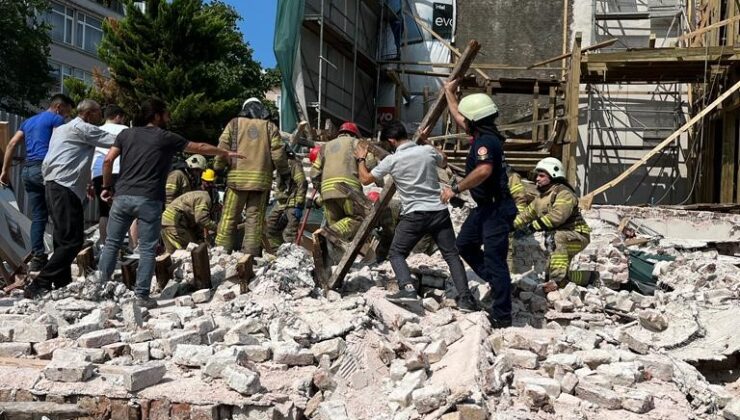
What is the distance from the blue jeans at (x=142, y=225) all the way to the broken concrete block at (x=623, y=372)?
3305mm

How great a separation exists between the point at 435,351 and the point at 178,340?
160 centimetres

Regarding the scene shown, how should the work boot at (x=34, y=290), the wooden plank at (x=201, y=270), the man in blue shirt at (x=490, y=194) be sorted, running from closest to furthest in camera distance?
the man in blue shirt at (x=490, y=194)
the work boot at (x=34, y=290)
the wooden plank at (x=201, y=270)

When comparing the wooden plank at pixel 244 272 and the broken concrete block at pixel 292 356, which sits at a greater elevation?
the wooden plank at pixel 244 272

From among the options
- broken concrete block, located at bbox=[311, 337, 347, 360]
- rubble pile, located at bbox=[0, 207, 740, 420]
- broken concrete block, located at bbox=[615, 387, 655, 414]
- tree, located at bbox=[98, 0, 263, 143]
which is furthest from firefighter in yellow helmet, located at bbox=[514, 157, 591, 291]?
tree, located at bbox=[98, 0, 263, 143]

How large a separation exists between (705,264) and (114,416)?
6.82m

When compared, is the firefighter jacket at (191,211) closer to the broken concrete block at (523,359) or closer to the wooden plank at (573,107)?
the broken concrete block at (523,359)

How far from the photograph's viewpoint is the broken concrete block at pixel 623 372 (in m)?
4.06

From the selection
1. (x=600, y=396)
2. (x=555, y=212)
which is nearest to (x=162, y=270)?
(x=555, y=212)

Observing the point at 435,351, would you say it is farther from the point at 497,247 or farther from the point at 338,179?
the point at 338,179

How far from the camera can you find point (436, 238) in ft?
17.7

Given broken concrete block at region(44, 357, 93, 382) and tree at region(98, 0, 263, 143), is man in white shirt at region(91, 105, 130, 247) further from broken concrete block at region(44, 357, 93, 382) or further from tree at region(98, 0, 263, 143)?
tree at region(98, 0, 263, 143)

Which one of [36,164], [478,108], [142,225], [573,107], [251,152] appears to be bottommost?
[142,225]

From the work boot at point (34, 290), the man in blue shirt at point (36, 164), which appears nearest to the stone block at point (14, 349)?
the work boot at point (34, 290)

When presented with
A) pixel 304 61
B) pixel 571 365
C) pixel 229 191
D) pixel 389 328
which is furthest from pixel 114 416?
pixel 304 61
